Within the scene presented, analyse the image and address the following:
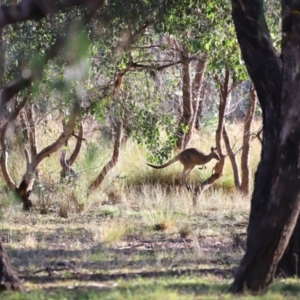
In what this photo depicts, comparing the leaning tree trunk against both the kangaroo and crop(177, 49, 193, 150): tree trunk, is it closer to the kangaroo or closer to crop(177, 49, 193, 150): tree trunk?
the kangaroo

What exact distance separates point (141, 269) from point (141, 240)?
9.87ft

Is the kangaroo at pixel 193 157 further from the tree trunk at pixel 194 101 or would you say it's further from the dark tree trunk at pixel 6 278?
the dark tree trunk at pixel 6 278

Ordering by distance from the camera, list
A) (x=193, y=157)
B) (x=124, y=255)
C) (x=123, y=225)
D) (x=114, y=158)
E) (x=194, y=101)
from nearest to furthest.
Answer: (x=124, y=255) → (x=123, y=225) → (x=114, y=158) → (x=193, y=157) → (x=194, y=101)

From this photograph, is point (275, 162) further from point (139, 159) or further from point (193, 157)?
point (139, 159)

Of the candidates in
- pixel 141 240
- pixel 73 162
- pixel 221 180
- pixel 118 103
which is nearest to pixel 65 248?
pixel 141 240

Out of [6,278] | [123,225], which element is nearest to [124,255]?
[123,225]

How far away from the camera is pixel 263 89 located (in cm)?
720

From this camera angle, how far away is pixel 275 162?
20.9 ft

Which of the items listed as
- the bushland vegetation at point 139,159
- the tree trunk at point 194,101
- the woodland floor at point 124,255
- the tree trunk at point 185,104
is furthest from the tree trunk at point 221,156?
the tree trunk at point 194,101

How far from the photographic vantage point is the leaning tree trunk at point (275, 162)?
20.4 ft

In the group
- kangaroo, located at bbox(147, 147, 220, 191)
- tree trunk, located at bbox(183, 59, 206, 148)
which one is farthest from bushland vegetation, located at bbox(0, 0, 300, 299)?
kangaroo, located at bbox(147, 147, 220, 191)

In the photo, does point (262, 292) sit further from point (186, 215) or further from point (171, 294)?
point (186, 215)

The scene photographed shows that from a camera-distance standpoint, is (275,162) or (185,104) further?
(185,104)

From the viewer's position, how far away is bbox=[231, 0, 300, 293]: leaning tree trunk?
6.23 metres
